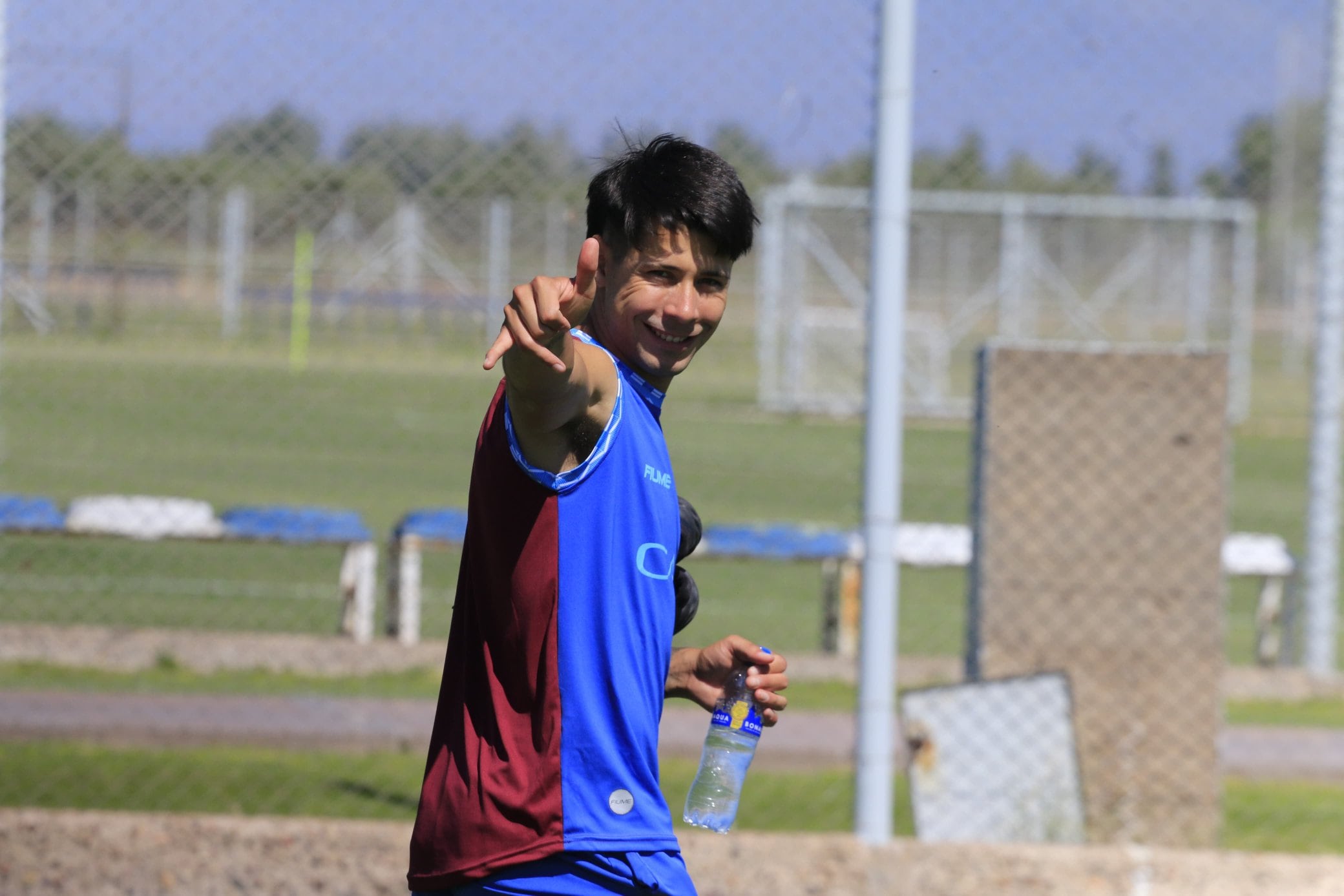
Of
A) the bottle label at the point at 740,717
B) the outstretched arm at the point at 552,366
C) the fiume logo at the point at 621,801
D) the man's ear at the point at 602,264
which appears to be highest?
the man's ear at the point at 602,264

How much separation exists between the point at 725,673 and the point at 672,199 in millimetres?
780

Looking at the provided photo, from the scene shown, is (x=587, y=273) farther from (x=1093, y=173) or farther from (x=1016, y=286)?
(x=1016, y=286)

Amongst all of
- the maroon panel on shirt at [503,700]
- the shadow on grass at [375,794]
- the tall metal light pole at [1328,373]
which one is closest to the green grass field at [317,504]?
the shadow on grass at [375,794]

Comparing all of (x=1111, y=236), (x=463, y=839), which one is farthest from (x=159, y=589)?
(x=1111, y=236)

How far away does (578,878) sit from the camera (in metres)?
2.20

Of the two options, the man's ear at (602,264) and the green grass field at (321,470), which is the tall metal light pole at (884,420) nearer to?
the man's ear at (602,264)

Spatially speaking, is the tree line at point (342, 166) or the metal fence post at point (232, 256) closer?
the tree line at point (342, 166)

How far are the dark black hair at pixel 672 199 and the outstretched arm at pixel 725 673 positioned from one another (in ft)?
2.07

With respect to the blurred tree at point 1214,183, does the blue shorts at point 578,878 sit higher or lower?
lower

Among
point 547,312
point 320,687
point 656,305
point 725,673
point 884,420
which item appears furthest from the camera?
point 320,687

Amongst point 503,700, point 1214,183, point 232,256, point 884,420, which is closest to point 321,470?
point 232,256

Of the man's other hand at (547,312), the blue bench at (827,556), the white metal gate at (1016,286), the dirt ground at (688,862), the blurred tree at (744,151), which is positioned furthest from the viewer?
the white metal gate at (1016,286)

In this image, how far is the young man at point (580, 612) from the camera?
6.97ft

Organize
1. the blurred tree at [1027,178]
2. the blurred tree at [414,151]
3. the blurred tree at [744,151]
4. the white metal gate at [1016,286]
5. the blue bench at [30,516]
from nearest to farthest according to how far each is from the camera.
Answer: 1. the blurred tree at [744,151]
2. the blurred tree at [414,151]
3. the blurred tree at [1027,178]
4. the blue bench at [30,516]
5. the white metal gate at [1016,286]
